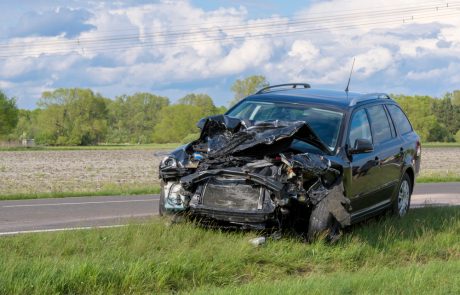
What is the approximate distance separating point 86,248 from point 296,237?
243 cm

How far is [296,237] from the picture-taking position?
7848mm

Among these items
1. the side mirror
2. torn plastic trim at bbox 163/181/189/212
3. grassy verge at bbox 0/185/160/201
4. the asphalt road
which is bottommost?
grassy verge at bbox 0/185/160/201

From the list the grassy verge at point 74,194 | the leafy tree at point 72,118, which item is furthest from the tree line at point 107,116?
the grassy verge at point 74,194

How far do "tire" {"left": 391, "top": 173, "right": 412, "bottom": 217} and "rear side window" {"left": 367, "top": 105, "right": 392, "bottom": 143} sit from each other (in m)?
0.85

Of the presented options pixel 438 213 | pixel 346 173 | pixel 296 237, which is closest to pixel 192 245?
pixel 296 237

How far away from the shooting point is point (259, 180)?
749 centimetres

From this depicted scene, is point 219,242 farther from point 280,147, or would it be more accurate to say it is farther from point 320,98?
point 320,98

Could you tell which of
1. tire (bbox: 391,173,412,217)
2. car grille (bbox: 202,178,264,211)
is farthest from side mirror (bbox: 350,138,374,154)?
tire (bbox: 391,173,412,217)

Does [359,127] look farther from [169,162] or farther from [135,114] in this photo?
[135,114]

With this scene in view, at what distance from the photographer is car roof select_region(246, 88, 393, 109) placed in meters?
9.27

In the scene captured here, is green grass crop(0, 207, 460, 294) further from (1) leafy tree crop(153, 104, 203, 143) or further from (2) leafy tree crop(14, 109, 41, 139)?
(1) leafy tree crop(153, 104, 203, 143)

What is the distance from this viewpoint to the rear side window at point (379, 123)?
9719 mm

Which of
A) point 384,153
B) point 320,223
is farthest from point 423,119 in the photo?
point 320,223

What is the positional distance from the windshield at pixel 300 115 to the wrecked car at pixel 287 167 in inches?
0.5
